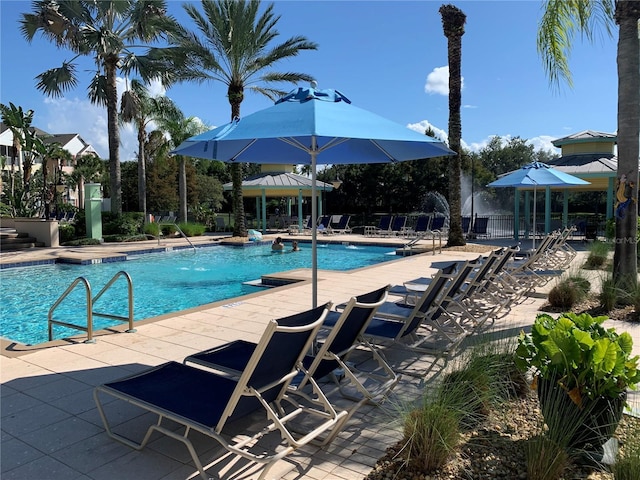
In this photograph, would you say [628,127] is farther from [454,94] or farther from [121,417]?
[454,94]

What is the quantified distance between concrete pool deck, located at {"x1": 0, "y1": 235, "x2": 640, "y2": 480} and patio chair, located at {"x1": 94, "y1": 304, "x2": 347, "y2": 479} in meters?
0.15

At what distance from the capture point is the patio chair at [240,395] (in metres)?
2.56

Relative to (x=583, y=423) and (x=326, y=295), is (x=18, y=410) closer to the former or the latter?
(x=583, y=423)

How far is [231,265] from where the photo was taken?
48.8 feet

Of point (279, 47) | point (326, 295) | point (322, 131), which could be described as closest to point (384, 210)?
point (279, 47)

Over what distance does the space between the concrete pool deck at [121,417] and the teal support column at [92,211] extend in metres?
14.5

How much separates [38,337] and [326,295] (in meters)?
4.62

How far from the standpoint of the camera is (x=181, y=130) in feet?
99.5

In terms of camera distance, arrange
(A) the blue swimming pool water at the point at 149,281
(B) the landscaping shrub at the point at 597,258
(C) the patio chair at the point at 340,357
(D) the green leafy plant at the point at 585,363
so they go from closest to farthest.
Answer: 1. (D) the green leafy plant at the point at 585,363
2. (C) the patio chair at the point at 340,357
3. (A) the blue swimming pool water at the point at 149,281
4. (B) the landscaping shrub at the point at 597,258

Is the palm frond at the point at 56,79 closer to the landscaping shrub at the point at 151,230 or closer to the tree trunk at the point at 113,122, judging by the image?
the tree trunk at the point at 113,122

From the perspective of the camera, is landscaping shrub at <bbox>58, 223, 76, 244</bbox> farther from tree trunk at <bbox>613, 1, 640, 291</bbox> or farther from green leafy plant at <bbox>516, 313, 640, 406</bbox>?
green leafy plant at <bbox>516, 313, 640, 406</bbox>

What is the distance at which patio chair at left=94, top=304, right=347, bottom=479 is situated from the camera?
101 inches

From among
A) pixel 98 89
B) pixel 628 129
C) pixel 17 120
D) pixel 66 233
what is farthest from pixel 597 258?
pixel 17 120

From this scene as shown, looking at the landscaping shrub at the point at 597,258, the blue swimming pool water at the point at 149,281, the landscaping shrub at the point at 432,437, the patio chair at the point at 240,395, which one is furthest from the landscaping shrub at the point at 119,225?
the landscaping shrub at the point at 432,437
